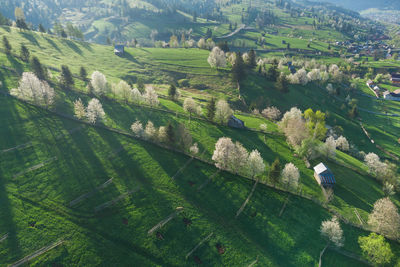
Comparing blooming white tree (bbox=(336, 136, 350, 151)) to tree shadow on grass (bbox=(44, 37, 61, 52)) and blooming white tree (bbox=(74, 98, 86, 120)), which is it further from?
tree shadow on grass (bbox=(44, 37, 61, 52))

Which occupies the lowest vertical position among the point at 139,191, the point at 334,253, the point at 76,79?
the point at 334,253

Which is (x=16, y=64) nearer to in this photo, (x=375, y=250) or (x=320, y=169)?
(x=320, y=169)

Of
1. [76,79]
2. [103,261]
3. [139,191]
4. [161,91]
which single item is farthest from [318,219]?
[76,79]

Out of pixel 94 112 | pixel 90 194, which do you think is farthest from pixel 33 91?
pixel 90 194

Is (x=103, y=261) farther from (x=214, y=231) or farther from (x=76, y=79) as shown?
(x=76, y=79)

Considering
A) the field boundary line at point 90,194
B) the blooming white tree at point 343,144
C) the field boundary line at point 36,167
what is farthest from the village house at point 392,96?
the field boundary line at point 36,167

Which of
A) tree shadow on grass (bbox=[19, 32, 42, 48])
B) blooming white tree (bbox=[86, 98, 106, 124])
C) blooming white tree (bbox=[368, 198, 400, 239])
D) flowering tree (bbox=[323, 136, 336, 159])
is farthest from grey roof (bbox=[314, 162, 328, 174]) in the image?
tree shadow on grass (bbox=[19, 32, 42, 48])
